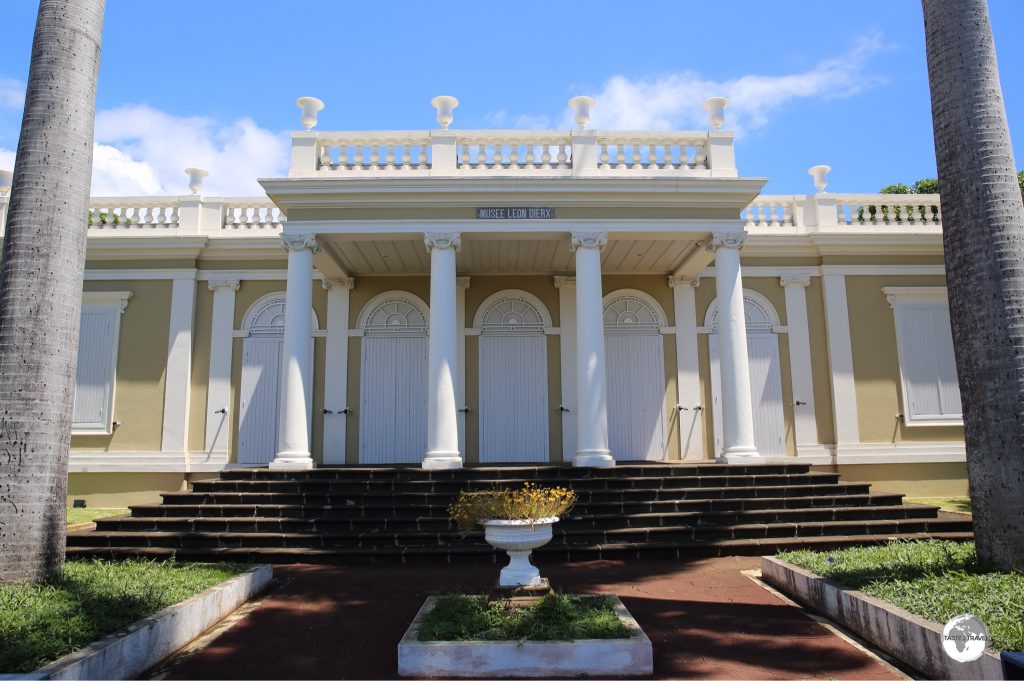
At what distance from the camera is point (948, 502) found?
13.2 meters

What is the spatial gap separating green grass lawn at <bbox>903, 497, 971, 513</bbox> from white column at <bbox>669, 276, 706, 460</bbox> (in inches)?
154

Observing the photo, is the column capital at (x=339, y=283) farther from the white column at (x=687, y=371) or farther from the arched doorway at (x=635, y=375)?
the white column at (x=687, y=371)

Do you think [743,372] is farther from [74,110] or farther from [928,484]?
[74,110]

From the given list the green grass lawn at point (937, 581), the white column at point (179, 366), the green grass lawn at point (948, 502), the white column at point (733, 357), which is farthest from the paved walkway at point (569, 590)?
the white column at point (179, 366)

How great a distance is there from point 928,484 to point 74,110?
1528 cm

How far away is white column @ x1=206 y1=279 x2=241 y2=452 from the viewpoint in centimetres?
1420

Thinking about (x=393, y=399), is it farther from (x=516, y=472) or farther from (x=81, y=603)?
(x=81, y=603)

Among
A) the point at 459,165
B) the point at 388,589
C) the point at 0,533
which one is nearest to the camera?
the point at 0,533

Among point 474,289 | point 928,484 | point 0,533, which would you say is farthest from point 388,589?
point 928,484

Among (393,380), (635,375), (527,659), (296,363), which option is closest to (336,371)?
(393,380)

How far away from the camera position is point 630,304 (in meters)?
14.8

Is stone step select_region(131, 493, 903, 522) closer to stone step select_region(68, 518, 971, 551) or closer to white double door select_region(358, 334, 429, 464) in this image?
stone step select_region(68, 518, 971, 551)

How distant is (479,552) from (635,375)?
6530 millimetres

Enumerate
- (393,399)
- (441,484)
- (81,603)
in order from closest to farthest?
(81,603) → (441,484) → (393,399)
